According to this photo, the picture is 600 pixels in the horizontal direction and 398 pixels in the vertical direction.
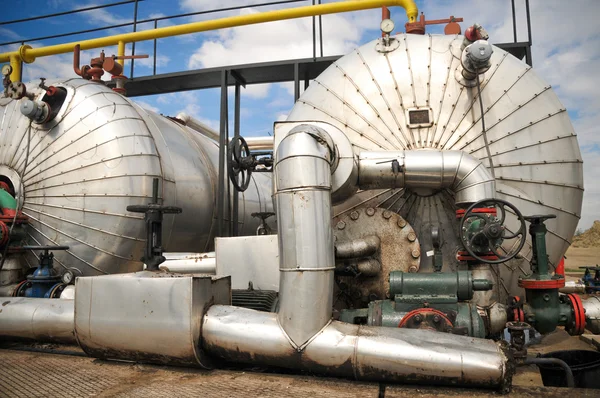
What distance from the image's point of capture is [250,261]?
185 inches

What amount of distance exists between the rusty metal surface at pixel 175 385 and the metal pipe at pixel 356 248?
1.39m

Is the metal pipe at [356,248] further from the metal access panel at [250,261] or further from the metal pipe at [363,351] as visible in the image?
the metal pipe at [363,351]

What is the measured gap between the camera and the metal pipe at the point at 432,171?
397cm

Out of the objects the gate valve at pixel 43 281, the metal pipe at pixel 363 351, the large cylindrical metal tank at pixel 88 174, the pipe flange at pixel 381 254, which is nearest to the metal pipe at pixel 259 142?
the large cylindrical metal tank at pixel 88 174

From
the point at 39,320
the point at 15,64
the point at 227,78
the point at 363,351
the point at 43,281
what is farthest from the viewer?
the point at 15,64

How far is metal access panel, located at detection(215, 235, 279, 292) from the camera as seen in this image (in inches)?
181

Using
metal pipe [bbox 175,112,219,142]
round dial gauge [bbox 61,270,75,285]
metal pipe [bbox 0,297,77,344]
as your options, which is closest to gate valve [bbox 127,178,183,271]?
metal pipe [bbox 0,297,77,344]

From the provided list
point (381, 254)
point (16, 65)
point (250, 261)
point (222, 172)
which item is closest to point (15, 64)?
point (16, 65)

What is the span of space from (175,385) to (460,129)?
3.71 m

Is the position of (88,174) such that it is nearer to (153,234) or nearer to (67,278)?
(67,278)

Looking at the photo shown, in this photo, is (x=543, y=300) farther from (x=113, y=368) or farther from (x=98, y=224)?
(x=98, y=224)

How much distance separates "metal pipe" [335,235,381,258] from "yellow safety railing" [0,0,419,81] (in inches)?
178

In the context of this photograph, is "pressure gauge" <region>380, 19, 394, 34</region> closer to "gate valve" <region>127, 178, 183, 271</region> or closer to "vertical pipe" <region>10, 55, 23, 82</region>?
"gate valve" <region>127, 178, 183, 271</region>

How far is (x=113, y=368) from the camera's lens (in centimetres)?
332
